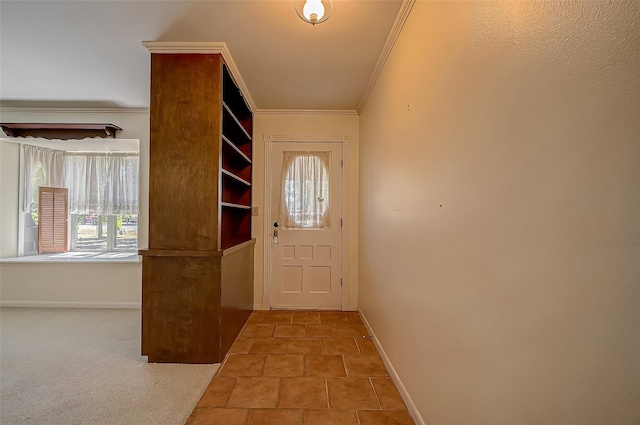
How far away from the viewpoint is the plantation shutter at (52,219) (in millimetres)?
3754

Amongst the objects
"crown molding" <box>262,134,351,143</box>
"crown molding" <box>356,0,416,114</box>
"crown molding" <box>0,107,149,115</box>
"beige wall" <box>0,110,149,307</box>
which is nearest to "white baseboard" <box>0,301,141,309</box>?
"beige wall" <box>0,110,149,307</box>

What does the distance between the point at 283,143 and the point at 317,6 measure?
1992 millimetres

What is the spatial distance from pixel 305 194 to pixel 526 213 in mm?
2812

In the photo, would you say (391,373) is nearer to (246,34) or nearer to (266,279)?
(266,279)

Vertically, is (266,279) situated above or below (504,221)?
below

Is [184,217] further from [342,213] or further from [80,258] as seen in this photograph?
[80,258]

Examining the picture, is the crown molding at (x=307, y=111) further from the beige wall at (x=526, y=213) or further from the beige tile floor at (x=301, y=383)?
the beige tile floor at (x=301, y=383)

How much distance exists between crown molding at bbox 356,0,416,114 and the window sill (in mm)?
3404

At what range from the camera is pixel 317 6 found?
1.57 metres

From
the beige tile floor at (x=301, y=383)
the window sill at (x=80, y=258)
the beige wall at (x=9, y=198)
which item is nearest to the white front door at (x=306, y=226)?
the beige tile floor at (x=301, y=383)

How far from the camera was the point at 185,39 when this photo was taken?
2.11 metres

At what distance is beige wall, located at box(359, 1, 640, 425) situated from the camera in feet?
1.83

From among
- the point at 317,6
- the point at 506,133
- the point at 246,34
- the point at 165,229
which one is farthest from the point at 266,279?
the point at 506,133

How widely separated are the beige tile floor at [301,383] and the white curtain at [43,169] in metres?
3.48
